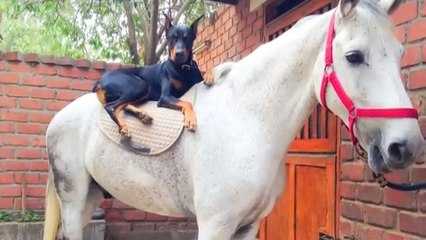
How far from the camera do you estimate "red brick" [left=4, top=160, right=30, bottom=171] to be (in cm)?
330

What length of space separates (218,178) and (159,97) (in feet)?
1.47

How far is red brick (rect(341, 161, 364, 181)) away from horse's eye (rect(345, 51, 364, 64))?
31.7 inches

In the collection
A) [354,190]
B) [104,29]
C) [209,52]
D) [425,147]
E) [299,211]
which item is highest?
[104,29]

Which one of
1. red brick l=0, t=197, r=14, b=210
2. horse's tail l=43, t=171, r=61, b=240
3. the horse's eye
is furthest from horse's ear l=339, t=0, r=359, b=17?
red brick l=0, t=197, r=14, b=210

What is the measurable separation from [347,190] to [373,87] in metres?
0.92

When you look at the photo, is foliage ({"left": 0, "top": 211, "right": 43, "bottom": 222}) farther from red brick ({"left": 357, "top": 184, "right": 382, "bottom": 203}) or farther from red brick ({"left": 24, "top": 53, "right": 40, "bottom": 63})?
red brick ({"left": 357, "top": 184, "right": 382, "bottom": 203})

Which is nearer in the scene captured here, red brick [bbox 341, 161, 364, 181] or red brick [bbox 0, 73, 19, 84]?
red brick [bbox 341, 161, 364, 181]

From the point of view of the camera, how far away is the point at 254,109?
143 cm

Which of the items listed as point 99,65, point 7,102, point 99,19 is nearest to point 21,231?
point 7,102

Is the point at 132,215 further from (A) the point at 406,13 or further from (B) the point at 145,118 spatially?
(A) the point at 406,13

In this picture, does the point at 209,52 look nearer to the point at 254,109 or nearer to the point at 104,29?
the point at 104,29

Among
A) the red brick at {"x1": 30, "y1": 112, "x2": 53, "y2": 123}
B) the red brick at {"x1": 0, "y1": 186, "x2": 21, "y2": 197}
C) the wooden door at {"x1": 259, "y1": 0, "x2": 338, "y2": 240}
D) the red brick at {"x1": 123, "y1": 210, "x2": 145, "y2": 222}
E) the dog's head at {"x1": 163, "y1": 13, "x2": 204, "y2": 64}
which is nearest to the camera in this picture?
the dog's head at {"x1": 163, "y1": 13, "x2": 204, "y2": 64}

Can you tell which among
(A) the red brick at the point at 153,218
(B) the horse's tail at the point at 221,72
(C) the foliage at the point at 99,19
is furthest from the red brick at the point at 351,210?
(C) the foliage at the point at 99,19

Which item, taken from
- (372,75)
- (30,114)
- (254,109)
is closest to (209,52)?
(30,114)
